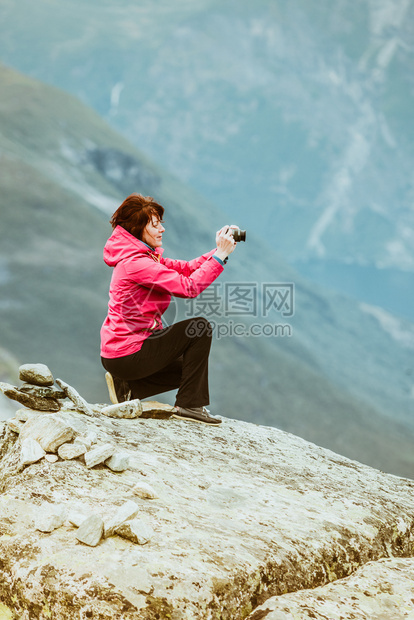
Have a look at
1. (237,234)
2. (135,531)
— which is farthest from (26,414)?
(237,234)

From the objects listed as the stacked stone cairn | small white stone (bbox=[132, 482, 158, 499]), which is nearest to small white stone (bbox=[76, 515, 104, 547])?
the stacked stone cairn

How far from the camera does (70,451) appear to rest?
3.90 metres

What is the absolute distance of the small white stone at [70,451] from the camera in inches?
153

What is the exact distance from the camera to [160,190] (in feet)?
361

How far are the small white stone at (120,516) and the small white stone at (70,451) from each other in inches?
28.4

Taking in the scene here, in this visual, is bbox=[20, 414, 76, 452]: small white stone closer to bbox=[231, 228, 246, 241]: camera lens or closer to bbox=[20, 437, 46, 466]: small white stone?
bbox=[20, 437, 46, 466]: small white stone

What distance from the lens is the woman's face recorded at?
5055mm

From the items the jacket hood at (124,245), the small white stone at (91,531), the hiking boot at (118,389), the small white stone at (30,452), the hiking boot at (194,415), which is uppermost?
the jacket hood at (124,245)

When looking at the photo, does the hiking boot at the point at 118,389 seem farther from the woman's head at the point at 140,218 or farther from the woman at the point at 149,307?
the woman's head at the point at 140,218

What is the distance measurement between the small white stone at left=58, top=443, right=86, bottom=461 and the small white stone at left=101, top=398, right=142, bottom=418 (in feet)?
3.95

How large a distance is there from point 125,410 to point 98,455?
1343 millimetres

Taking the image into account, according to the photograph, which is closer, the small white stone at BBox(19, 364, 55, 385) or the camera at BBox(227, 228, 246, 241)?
the small white stone at BBox(19, 364, 55, 385)

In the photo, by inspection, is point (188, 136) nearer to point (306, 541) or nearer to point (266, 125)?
point (266, 125)

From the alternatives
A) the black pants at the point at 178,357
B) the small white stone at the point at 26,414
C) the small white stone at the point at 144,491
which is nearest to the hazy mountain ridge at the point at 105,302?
the black pants at the point at 178,357
